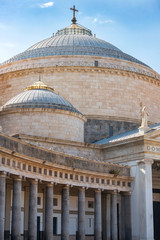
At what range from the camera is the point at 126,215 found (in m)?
41.3

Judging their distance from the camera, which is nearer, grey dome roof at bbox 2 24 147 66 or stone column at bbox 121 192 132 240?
stone column at bbox 121 192 132 240

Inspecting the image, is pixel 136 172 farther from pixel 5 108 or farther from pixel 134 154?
pixel 5 108

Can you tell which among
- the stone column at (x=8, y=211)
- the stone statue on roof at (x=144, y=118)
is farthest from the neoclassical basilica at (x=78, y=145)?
the stone column at (x=8, y=211)

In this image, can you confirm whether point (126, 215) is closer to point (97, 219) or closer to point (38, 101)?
point (97, 219)

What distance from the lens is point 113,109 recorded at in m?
52.5

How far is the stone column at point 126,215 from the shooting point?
40781 millimetres

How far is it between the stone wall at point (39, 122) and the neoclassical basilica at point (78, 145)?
9 cm

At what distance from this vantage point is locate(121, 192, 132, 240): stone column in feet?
134

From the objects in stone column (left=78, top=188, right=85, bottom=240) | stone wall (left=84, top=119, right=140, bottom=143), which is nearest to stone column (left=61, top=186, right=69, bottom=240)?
stone column (left=78, top=188, right=85, bottom=240)

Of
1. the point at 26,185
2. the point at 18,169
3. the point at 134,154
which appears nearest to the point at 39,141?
the point at 26,185

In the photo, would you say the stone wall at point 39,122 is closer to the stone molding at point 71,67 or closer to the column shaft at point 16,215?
the stone molding at point 71,67

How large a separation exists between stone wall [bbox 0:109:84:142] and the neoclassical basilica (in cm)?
Answer: 9

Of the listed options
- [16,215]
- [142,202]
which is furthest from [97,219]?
[16,215]

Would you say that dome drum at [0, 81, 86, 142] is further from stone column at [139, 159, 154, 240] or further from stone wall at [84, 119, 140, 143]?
stone column at [139, 159, 154, 240]
